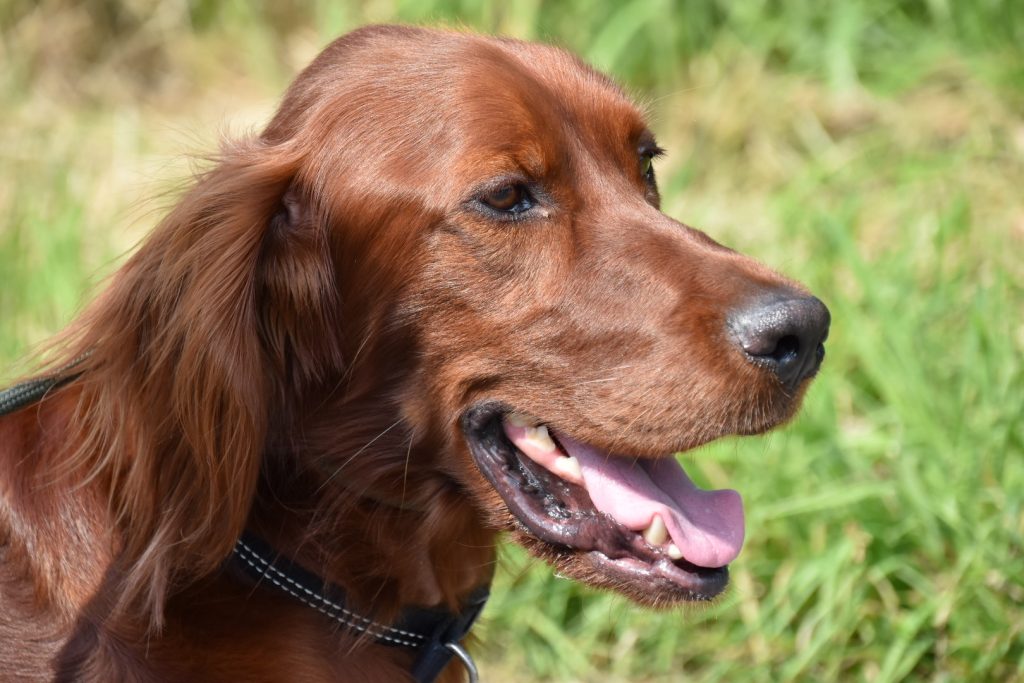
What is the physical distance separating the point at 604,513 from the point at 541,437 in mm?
189

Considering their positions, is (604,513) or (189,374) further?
(604,513)

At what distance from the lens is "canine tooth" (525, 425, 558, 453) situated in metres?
2.37

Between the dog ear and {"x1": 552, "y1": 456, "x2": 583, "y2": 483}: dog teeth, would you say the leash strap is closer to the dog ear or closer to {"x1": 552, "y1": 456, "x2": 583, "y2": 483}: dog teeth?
the dog ear

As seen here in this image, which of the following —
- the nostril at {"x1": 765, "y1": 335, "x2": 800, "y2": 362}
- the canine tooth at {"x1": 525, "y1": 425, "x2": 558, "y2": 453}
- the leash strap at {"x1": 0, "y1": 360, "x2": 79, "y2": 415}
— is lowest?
the canine tooth at {"x1": 525, "y1": 425, "x2": 558, "y2": 453}

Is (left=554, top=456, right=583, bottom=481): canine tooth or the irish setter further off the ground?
the irish setter

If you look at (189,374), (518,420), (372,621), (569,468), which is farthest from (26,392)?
(569,468)

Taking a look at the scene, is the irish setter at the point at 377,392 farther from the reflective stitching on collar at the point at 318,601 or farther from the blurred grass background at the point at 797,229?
the blurred grass background at the point at 797,229

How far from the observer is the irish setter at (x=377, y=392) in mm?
2182

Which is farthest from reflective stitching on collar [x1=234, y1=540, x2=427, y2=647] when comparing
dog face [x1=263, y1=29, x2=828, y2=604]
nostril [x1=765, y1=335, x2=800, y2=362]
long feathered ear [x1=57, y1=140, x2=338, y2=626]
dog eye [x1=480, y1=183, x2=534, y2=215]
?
nostril [x1=765, y1=335, x2=800, y2=362]

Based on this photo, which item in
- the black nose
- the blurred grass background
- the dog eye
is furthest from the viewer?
the blurred grass background

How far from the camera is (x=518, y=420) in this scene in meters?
2.34

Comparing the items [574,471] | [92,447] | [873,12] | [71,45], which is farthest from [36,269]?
[873,12]

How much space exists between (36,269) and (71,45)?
2619mm

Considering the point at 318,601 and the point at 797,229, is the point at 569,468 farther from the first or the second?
the point at 797,229
